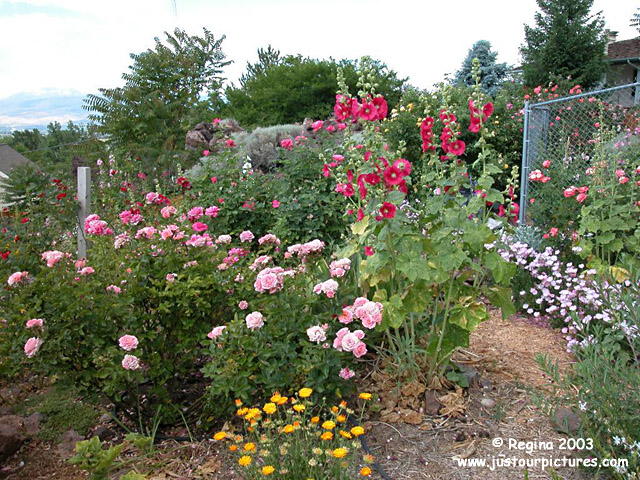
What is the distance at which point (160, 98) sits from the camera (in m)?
12.1

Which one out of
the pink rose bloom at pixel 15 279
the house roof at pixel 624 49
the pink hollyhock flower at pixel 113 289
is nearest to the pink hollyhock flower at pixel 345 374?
the pink hollyhock flower at pixel 113 289

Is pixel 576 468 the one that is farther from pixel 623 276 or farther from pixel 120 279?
pixel 120 279

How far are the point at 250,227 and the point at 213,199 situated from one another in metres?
0.48

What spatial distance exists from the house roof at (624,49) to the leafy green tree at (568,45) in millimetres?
7062

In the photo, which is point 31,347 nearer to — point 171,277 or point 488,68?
point 171,277

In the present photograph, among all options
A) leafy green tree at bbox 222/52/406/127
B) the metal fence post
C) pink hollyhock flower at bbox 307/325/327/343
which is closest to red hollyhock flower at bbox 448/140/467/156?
pink hollyhock flower at bbox 307/325/327/343

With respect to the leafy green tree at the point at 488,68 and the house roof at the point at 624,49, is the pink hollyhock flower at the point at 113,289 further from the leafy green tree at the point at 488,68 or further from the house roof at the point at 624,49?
the house roof at the point at 624,49

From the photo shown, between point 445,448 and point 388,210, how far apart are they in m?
1.15

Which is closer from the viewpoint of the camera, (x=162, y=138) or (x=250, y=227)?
(x=250, y=227)

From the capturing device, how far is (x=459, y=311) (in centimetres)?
283

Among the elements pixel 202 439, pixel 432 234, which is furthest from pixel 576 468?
pixel 202 439

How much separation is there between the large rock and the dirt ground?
76 millimetres

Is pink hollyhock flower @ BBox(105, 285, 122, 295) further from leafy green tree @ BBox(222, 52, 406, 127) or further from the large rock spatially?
leafy green tree @ BBox(222, 52, 406, 127)

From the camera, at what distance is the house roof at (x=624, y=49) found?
76.5ft
